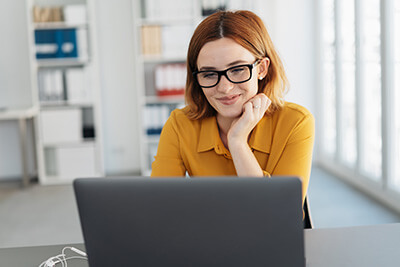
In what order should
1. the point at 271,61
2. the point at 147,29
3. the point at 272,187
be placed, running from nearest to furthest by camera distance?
the point at 272,187, the point at 271,61, the point at 147,29

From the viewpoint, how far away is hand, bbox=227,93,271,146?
1689 mm

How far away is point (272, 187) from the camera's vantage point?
937 millimetres

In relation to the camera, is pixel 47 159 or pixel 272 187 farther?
pixel 47 159

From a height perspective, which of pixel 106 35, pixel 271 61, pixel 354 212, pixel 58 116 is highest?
pixel 106 35

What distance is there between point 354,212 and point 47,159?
10.7 feet

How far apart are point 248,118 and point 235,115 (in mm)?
88

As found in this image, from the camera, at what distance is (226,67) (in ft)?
5.48

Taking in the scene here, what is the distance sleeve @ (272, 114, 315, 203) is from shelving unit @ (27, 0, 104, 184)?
369 cm

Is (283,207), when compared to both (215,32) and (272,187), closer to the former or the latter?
(272,187)

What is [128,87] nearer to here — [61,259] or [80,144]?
[80,144]

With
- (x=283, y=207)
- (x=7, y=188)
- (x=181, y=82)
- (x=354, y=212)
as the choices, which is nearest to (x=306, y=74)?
(x=181, y=82)

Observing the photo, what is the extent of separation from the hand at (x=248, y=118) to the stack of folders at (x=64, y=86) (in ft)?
11.8

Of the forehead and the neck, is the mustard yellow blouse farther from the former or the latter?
the forehead

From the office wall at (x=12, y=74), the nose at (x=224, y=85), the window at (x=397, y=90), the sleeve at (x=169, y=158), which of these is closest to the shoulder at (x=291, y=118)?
the nose at (x=224, y=85)
